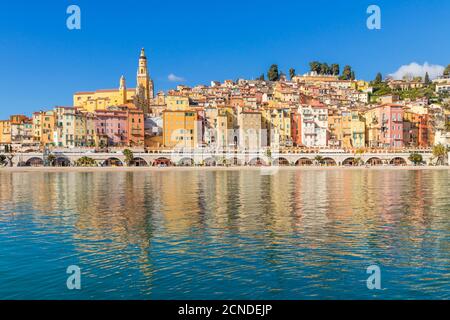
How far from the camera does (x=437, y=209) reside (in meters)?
32.5

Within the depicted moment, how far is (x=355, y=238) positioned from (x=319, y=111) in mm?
110443

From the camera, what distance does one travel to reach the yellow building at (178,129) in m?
117

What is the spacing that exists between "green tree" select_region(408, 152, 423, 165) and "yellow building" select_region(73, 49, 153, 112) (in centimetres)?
7454

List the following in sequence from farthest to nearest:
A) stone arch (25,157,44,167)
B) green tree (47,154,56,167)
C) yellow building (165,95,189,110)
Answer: yellow building (165,95,189,110)
stone arch (25,157,44,167)
green tree (47,154,56,167)

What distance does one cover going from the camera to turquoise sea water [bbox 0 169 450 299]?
48.4 feet

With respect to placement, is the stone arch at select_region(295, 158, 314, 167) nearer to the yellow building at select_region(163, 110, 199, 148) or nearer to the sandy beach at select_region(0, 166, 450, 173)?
the sandy beach at select_region(0, 166, 450, 173)

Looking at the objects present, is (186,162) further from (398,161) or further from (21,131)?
(398,161)

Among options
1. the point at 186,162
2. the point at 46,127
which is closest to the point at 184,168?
the point at 186,162

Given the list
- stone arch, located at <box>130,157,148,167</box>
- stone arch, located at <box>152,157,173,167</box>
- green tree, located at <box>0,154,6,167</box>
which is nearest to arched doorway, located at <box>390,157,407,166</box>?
stone arch, located at <box>152,157,173,167</box>

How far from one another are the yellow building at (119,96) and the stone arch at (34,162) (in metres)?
33.3

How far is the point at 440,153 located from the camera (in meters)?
110

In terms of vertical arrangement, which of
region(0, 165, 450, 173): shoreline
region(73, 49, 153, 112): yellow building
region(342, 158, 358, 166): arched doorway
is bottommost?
region(0, 165, 450, 173): shoreline
